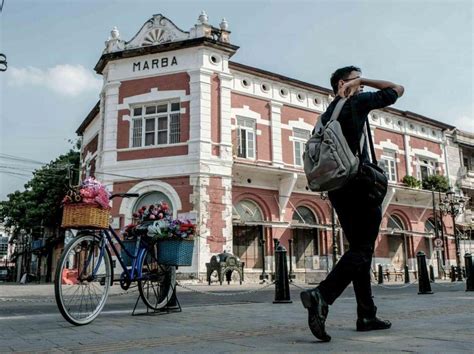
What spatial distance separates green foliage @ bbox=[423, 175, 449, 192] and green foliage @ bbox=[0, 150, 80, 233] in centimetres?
2224

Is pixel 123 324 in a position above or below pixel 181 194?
below

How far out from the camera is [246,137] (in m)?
21.8

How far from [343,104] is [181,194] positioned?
1567 cm

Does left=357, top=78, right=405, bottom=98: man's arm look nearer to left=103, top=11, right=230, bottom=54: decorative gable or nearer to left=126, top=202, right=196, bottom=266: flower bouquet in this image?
left=126, top=202, right=196, bottom=266: flower bouquet

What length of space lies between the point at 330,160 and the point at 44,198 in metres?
31.7

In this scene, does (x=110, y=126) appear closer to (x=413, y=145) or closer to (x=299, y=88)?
(x=299, y=88)

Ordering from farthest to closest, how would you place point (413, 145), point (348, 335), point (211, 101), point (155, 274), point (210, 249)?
point (413, 145) < point (211, 101) < point (210, 249) < point (155, 274) < point (348, 335)

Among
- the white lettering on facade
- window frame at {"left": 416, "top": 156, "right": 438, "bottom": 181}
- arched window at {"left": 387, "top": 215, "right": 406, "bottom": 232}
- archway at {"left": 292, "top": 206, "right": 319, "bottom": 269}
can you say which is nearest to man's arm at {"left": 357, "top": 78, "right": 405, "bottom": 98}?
the white lettering on facade

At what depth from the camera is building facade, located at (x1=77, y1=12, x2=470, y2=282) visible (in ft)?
63.5

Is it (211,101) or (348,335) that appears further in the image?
(211,101)

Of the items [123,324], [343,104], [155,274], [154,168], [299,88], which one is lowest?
[123,324]

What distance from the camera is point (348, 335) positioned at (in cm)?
363

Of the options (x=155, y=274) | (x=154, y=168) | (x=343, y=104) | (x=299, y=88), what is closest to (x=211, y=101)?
(x=154, y=168)

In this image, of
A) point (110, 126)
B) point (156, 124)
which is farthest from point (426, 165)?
point (110, 126)
